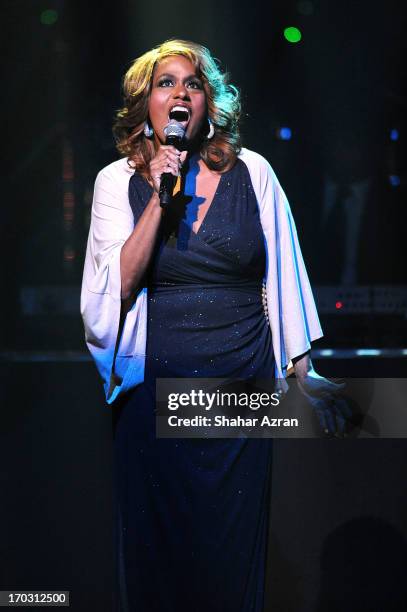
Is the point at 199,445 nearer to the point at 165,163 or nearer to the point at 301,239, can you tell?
the point at 165,163

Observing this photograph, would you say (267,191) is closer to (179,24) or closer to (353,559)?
(179,24)

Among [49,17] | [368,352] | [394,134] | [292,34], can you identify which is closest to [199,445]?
[49,17]

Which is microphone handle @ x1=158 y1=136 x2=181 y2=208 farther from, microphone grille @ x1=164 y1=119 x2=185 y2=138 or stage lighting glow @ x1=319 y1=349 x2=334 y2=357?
stage lighting glow @ x1=319 y1=349 x2=334 y2=357

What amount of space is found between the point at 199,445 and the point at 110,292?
0.38 m

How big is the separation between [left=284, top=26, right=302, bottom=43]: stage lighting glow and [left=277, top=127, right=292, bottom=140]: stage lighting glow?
410 mm

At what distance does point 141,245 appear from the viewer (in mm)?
1941

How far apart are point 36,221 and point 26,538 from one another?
1545mm

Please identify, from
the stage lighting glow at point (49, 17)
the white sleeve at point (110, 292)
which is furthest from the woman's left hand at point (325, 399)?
the stage lighting glow at point (49, 17)

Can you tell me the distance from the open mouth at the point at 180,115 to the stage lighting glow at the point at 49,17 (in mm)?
1199

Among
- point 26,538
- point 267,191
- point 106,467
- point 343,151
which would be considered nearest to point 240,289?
point 267,191

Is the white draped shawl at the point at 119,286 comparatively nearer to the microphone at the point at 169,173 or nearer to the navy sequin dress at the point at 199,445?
the navy sequin dress at the point at 199,445

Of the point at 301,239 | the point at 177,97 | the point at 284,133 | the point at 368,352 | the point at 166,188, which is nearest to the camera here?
the point at 166,188

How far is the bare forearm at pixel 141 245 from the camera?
1.93 meters

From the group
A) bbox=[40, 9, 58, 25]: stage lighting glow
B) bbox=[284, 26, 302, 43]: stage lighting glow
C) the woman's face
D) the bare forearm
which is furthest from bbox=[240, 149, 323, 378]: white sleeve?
bbox=[284, 26, 302, 43]: stage lighting glow
